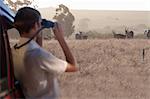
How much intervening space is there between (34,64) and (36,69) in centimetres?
4

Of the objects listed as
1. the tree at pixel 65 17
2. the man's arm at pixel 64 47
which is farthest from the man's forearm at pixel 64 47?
the tree at pixel 65 17

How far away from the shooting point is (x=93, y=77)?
1566cm

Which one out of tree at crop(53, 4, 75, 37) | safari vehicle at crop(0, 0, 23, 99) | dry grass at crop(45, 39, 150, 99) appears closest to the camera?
safari vehicle at crop(0, 0, 23, 99)

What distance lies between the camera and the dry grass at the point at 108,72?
12.7 meters

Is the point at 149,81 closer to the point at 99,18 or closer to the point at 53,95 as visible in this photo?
the point at 53,95

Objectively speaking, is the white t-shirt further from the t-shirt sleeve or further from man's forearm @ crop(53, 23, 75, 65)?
man's forearm @ crop(53, 23, 75, 65)

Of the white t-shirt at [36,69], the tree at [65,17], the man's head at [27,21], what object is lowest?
the tree at [65,17]

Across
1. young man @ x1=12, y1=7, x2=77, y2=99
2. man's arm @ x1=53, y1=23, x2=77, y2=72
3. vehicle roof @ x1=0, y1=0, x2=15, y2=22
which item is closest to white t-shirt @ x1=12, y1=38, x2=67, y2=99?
young man @ x1=12, y1=7, x2=77, y2=99

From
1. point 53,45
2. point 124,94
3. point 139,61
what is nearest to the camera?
point 124,94

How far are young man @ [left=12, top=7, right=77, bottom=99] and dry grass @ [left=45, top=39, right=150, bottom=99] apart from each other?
7.88 meters

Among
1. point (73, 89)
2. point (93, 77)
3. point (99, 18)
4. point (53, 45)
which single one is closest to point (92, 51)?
point (53, 45)

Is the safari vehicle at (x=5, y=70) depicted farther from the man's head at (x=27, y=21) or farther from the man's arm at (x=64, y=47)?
the man's arm at (x=64, y=47)

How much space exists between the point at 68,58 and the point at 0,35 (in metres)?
0.51

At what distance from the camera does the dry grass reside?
12.7 meters
